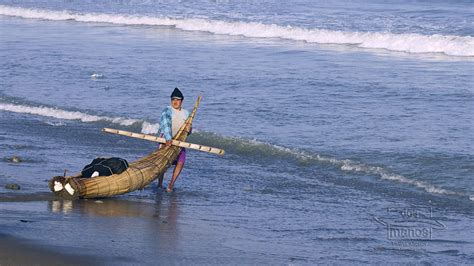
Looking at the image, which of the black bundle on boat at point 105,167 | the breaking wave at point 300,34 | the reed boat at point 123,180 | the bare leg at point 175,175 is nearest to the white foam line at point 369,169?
the bare leg at point 175,175

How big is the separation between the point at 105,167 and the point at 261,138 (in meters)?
4.66

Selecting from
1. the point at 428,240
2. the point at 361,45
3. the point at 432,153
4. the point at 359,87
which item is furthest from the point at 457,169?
the point at 361,45

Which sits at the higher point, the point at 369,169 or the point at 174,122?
the point at 174,122

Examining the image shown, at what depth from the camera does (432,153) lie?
1440 cm

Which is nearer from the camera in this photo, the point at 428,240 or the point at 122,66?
the point at 428,240

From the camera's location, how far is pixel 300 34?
31.4m

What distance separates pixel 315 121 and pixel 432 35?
1400 centimetres

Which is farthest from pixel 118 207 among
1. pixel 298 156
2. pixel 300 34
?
pixel 300 34

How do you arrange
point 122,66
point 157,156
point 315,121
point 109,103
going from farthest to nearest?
point 122,66, point 109,103, point 315,121, point 157,156

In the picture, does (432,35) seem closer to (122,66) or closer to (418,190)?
(122,66)

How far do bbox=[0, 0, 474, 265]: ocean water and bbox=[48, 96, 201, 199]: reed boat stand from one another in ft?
0.52

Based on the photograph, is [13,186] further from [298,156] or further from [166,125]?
[298,156]

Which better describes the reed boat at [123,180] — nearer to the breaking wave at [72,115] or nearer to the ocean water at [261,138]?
the ocean water at [261,138]

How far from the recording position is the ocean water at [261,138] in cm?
989
